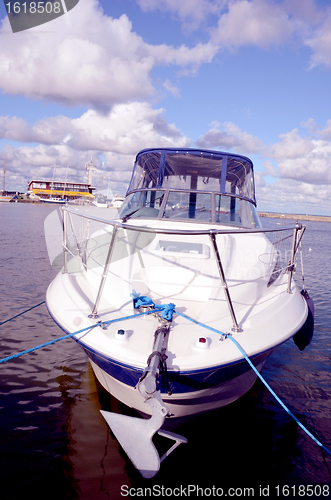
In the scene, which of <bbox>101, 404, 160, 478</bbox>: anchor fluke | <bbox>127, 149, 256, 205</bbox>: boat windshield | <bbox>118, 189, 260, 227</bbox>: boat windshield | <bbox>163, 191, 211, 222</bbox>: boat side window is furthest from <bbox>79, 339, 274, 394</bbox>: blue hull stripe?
<bbox>127, 149, 256, 205</bbox>: boat windshield

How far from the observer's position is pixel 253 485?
2.88m

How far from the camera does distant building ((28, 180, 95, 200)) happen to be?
83.6 metres

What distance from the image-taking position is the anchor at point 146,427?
89.0 inches

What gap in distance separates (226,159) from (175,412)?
13.5ft

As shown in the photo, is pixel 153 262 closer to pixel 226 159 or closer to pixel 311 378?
pixel 226 159

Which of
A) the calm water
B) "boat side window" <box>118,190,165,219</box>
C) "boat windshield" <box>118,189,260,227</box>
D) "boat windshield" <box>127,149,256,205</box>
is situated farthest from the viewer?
"boat windshield" <box>127,149,256,205</box>

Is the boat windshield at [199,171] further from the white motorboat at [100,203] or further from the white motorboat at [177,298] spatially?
the white motorboat at [100,203]

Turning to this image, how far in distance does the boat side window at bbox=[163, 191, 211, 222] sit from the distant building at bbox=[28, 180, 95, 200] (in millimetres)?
82665

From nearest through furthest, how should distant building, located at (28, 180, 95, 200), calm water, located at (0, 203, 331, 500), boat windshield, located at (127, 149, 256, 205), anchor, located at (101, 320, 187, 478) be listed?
anchor, located at (101, 320, 187, 478) < calm water, located at (0, 203, 331, 500) < boat windshield, located at (127, 149, 256, 205) < distant building, located at (28, 180, 95, 200)

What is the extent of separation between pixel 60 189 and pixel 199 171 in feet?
286

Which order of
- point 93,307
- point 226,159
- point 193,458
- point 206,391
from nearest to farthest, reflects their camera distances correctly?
point 206,391
point 193,458
point 93,307
point 226,159

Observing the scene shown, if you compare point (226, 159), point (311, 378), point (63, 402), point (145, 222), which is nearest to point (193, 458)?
point (63, 402)

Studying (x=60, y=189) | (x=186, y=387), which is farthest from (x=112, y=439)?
(x=60, y=189)

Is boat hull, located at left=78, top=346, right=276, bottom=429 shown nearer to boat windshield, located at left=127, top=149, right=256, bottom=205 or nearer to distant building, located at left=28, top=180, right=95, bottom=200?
boat windshield, located at left=127, top=149, right=256, bottom=205
